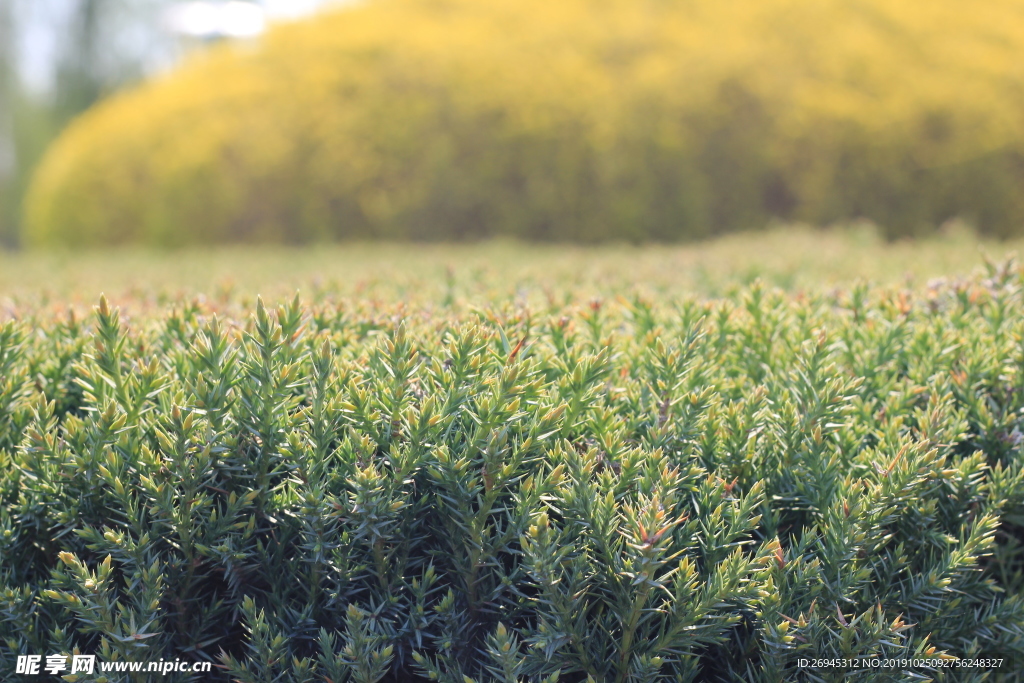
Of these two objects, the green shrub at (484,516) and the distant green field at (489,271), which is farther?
the distant green field at (489,271)

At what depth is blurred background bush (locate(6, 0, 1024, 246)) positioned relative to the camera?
8.16 meters

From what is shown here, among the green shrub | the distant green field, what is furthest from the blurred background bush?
the green shrub

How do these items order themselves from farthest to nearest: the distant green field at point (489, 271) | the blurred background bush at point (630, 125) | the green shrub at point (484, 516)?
the blurred background bush at point (630, 125) < the distant green field at point (489, 271) < the green shrub at point (484, 516)

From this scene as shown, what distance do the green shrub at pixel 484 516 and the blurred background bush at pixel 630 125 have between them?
21.9 ft

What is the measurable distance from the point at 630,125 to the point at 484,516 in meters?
7.26

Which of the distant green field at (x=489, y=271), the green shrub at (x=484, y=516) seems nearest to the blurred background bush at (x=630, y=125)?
the distant green field at (x=489, y=271)

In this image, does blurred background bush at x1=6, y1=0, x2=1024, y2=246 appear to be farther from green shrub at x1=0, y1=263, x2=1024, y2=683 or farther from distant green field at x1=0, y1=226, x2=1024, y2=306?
green shrub at x1=0, y1=263, x2=1024, y2=683

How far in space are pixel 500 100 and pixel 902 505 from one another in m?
7.35

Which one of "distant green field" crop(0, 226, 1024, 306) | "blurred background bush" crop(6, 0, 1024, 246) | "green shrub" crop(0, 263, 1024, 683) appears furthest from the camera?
"blurred background bush" crop(6, 0, 1024, 246)

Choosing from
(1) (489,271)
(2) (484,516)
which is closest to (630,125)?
(1) (489,271)

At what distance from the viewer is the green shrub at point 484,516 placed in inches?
65.7

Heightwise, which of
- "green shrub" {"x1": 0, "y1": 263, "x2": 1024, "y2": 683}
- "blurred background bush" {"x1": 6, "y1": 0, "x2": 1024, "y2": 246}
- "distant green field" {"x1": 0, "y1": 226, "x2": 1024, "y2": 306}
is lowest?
"green shrub" {"x1": 0, "y1": 263, "x2": 1024, "y2": 683}

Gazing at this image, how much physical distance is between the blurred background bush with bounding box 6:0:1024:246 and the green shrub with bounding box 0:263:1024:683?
6.66m

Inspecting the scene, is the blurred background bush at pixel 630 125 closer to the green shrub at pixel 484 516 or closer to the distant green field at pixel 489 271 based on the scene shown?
the distant green field at pixel 489 271
